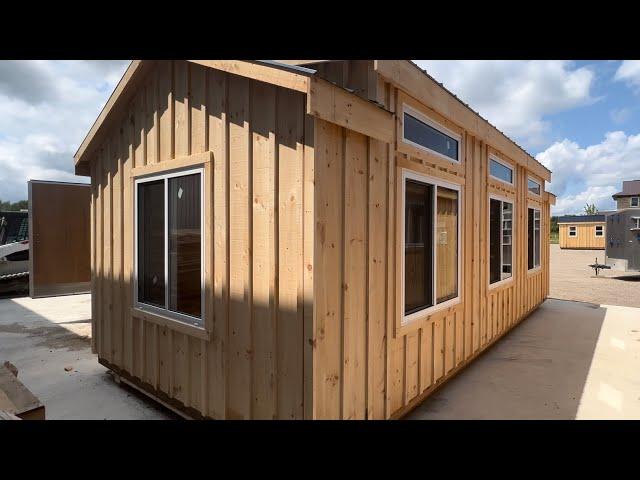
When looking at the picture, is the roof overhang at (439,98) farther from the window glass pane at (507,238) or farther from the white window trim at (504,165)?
the window glass pane at (507,238)

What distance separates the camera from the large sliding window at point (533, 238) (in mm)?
7283

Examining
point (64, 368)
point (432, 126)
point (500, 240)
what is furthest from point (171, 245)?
point (500, 240)

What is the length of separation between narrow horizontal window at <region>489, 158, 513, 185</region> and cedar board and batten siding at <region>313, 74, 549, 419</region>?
110cm

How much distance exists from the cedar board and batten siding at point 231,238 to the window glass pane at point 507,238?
14.5 feet

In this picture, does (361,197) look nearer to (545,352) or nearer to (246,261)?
(246,261)

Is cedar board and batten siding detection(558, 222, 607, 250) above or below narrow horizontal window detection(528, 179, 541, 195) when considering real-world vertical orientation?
below

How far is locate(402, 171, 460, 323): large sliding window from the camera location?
3340mm

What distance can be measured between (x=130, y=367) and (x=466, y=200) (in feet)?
13.6

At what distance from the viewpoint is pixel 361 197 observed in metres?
2.73

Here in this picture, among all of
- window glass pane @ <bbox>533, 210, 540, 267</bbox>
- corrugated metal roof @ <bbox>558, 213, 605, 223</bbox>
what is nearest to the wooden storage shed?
window glass pane @ <bbox>533, 210, 540, 267</bbox>

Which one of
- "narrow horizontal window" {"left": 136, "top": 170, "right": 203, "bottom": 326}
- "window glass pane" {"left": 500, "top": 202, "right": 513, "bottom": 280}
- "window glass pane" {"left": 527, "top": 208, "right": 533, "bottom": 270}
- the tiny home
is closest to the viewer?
"narrow horizontal window" {"left": 136, "top": 170, "right": 203, "bottom": 326}

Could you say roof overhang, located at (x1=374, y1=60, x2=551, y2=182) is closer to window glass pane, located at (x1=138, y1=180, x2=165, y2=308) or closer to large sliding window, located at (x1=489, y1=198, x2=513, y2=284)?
large sliding window, located at (x1=489, y1=198, x2=513, y2=284)

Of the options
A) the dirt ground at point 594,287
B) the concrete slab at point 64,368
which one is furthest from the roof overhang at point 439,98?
the dirt ground at point 594,287
